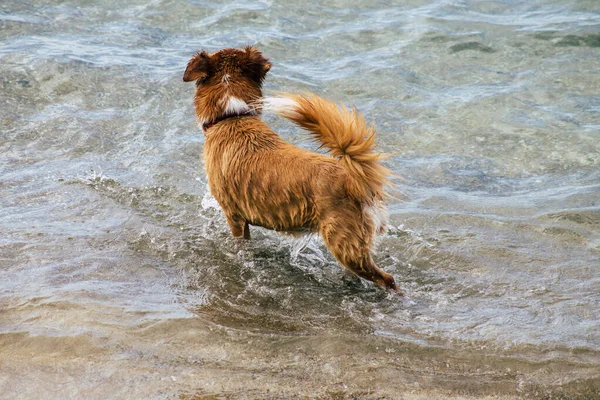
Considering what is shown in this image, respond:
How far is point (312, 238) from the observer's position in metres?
5.51

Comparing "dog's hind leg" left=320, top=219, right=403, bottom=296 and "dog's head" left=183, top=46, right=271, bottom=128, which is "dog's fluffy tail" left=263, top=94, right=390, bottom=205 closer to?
"dog's hind leg" left=320, top=219, right=403, bottom=296

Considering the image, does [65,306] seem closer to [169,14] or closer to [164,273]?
[164,273]

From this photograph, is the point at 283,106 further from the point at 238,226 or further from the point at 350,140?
the point at 238,226

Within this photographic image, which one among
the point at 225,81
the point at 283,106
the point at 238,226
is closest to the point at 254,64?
the point at 225,81

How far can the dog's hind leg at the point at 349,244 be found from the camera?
176 inches

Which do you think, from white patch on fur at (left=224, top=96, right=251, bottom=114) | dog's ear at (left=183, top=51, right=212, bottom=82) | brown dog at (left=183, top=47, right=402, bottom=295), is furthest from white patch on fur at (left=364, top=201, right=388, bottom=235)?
dog's ear at (left=183, top=51, right=212, bottom=82)

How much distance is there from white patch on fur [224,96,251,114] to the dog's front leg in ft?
2.54

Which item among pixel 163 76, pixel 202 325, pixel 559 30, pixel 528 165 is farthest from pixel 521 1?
pixel 202 325

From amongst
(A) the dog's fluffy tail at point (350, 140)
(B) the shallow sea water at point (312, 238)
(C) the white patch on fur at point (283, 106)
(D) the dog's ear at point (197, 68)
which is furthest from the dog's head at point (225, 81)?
(B) the shallow sea water at point (312, 238)

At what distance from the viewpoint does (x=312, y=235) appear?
4848mm

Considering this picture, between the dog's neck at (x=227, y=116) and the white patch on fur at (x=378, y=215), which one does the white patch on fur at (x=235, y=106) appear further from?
the white patch on fur at (x=378, y=215)

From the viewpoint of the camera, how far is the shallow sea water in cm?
392

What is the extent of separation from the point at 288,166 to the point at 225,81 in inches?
36.2

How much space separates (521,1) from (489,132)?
4.31 m
